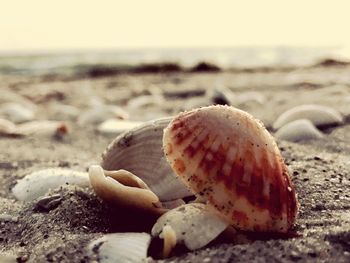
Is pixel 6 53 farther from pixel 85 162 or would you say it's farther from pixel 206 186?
pixel 206 186

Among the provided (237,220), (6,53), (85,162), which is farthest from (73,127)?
(6,53)

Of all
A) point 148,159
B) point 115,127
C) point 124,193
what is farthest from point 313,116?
point 124,193

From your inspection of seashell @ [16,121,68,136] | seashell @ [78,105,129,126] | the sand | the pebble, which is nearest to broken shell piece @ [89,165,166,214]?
the sand

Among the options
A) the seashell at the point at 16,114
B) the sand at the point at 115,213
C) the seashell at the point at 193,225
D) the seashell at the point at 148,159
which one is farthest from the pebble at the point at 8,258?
the seashell at the point at 16,114

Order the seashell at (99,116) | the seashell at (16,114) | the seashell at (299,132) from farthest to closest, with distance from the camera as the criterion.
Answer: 1. the seashell at (16,114)
2. the seashell at (99,116)
3. the seashell at (299,132)

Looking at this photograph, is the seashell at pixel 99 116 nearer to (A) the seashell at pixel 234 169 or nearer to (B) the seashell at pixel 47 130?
(B) the seashell at pixel 47 130
